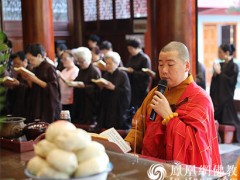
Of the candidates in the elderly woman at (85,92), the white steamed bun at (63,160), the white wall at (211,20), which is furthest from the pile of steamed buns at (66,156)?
the white wall at (211,20)

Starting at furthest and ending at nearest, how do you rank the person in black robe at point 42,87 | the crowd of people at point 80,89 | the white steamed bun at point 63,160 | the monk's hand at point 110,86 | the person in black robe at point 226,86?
the person in black robe at point 226,86, the monk's hand at point 110,86, the crowd of people at point 80,89, the person in black robe at point 42,87, the white steamed bun at point 63,160

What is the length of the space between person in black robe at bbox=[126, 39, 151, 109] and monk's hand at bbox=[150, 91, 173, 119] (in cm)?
445

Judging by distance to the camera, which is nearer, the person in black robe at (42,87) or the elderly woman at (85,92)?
the person in black robe at (42,87)

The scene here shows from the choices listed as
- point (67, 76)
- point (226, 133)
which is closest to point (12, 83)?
point (67, 76)

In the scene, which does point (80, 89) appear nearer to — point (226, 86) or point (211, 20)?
point (226, 86)

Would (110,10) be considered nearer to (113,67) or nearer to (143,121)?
(113,67)

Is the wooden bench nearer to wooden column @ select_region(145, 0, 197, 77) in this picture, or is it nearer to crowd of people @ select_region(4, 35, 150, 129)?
crowd of people @ select_region(4, 35, 150, 129)

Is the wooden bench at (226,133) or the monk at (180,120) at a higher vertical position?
the monk at (180,120)

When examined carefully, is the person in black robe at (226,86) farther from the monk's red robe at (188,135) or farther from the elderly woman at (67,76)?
the monk's red robe at (188,135)

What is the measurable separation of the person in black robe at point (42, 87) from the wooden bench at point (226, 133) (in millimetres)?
2335

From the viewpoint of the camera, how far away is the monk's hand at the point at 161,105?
2453 millimetres

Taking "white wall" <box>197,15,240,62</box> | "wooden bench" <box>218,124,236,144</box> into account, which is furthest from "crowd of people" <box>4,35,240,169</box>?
"white wall" <box>197,15,240,62</box>

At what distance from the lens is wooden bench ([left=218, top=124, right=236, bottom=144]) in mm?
6320

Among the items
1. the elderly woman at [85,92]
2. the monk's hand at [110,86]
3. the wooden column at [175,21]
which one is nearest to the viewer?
the wooden column at [175,21]
